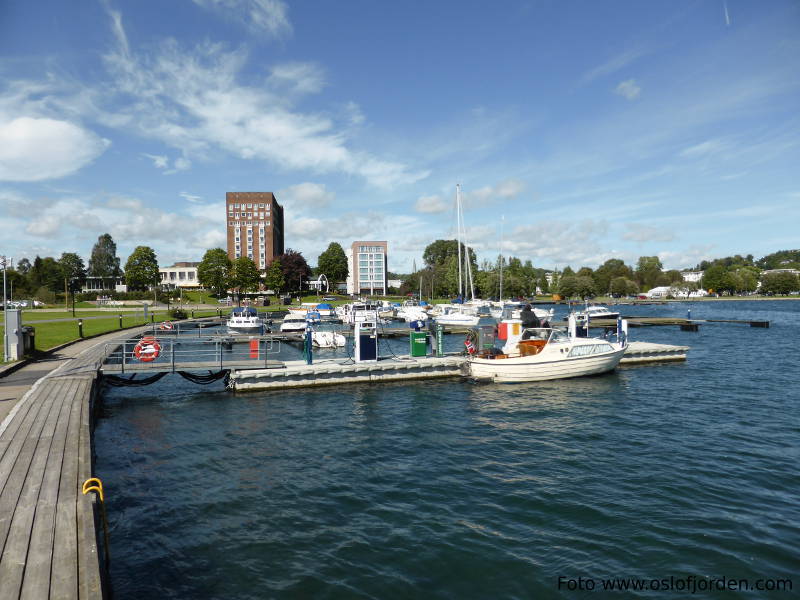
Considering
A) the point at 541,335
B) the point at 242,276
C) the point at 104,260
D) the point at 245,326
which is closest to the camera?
the point at 541,335

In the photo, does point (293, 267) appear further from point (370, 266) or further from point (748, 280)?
point (748, 280)

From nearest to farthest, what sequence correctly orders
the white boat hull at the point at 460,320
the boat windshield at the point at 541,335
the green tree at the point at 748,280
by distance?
the boat windshield at the point at 541,335 < the white boat hull at the point at 460,320 < the green tree at the point at 748,280

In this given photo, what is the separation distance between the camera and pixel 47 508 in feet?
24.5

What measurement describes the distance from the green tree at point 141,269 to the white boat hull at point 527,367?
4098 inches

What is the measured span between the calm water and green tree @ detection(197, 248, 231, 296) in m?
87.6

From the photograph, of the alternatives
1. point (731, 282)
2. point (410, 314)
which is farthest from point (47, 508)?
point (731, 282)

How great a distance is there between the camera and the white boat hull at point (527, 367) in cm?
2423

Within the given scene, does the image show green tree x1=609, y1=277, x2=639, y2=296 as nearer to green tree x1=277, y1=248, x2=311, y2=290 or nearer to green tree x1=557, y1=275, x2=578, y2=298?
green tree x1=557, y1=275, x2=578, y2=298

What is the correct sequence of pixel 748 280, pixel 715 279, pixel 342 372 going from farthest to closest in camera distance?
pixel 748 280
pixel 715 279
pixel 342 372

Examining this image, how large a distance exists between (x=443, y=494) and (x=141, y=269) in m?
118

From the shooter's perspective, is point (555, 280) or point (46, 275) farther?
point (555, 280)

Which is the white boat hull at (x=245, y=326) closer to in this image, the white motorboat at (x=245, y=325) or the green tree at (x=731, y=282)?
the white motorboat at (x=245, y=325)

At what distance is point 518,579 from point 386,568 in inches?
94.4

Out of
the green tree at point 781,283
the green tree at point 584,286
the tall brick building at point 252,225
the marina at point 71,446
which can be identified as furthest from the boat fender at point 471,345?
the green tree at point 781,283
